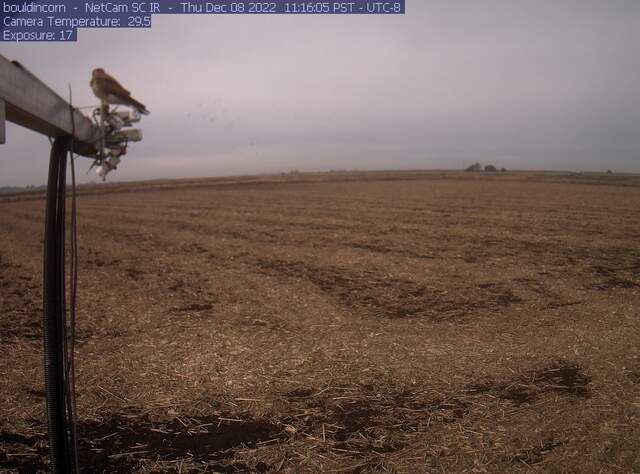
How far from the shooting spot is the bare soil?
3.64 metres

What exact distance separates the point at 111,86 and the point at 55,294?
2.36 m

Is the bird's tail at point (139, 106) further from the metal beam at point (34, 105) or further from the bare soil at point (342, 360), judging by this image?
the bare soil at point (342, 360)

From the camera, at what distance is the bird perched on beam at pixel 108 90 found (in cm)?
354

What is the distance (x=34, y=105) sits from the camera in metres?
1.79

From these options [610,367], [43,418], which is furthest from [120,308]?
[610,367]

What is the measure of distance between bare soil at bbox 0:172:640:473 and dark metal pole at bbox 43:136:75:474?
1544mm

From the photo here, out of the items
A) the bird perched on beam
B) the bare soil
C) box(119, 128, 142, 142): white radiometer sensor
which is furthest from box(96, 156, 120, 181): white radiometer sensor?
the bare soil

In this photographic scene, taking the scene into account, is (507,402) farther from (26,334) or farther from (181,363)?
(26,334)

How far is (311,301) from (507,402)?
402 cm

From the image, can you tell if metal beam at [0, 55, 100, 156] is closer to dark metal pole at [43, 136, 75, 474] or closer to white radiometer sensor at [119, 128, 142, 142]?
dark metal pole at [43, 136, 75, 474]

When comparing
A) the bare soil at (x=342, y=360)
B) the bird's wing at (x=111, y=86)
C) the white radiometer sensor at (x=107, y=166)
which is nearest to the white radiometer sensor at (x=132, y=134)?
the white radiometer sensor at (x=107, y=166)

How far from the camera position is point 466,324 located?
655 centimetres

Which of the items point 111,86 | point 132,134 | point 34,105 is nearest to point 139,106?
point 111,86

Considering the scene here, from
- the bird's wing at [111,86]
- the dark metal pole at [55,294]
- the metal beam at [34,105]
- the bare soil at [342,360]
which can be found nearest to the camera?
the metal beam at [34,105]
